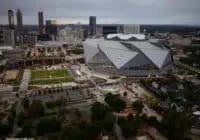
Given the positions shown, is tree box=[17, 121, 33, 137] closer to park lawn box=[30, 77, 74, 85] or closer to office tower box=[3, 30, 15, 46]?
park lawn box=[30, 77, 74, 85]

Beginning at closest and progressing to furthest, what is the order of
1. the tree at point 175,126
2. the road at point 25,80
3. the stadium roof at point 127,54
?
the tree at point 175,126
the road at point 25,80
the stadium roof at point 127,54

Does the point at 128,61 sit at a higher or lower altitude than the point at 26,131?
higher

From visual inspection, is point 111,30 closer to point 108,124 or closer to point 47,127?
point 108,124

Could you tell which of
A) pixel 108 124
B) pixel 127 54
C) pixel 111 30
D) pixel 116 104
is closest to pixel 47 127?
Answer: pixel 108 124

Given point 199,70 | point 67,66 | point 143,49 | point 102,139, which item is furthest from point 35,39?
point 102,139

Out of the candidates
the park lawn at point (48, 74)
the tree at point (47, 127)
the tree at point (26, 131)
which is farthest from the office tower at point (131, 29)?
the tree at point (26, 131)

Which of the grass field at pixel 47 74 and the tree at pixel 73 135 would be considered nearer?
the tree at pixel 73 135

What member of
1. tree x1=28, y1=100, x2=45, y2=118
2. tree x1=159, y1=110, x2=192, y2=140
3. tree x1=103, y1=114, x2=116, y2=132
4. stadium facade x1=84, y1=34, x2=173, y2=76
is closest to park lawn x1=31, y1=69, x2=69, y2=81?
stadium facade x1=84, y1=34, x2=173, y2=76

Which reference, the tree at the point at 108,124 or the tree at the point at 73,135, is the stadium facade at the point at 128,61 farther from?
the tree at the point at 73,135
